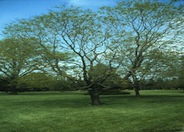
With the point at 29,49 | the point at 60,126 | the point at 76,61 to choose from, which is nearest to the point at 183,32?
the point at 76,61

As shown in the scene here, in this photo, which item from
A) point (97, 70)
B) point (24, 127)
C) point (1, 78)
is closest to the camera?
point (24, 127)

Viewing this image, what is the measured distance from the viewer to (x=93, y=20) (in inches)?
821

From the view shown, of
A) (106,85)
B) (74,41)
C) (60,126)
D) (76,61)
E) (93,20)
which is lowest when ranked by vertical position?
(60,126)

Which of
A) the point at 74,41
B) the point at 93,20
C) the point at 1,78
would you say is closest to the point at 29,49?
the point at 74,41

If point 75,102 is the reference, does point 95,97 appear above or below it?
above

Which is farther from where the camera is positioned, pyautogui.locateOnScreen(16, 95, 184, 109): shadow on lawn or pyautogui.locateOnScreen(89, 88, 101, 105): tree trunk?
pyautogui.locateOnScreen(89, 88, 101, 105): tree trunk

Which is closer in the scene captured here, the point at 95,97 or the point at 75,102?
the point at 95,97

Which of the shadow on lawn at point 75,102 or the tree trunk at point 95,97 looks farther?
the tree trunk at point 95,97

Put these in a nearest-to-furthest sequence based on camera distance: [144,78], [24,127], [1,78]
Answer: [24,127] < [144,78] < [1,78]

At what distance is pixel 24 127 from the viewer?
10.6 metres

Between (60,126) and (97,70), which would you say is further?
(97,70)

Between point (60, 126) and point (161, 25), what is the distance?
48.2ft

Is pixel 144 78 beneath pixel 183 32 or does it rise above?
beneath

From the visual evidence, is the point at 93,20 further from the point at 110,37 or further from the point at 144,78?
the point at 144,78
